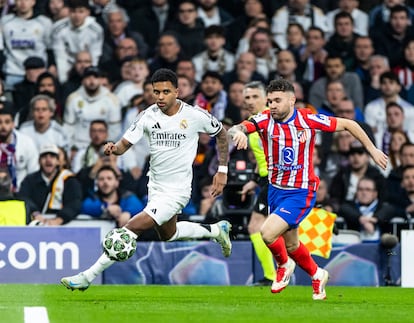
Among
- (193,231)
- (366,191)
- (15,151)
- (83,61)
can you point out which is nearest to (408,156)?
(366,191)

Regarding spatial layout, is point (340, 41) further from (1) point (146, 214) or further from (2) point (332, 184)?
(1) point (146, 214)

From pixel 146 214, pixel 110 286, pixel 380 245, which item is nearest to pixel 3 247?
pixel 110 286

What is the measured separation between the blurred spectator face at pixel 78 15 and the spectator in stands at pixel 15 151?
2.20 m

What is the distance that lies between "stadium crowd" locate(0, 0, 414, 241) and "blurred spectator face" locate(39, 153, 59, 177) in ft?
0.04

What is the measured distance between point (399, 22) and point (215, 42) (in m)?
3.01

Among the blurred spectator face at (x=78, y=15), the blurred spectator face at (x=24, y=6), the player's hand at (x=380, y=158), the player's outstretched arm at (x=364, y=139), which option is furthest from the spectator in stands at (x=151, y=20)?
the player's hand at (x=380, y=158)

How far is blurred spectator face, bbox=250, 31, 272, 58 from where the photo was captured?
19891 millimetres

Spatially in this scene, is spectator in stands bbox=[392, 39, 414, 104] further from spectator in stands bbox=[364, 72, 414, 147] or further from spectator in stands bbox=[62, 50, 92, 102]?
spectator in stands bbox=[62, 50, 92, 102]

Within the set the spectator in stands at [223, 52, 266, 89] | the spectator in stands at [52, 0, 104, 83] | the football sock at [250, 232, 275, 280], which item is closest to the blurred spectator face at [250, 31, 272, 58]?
the spectator in stands at [223, 52, 266, 89]

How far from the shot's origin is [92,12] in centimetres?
2048

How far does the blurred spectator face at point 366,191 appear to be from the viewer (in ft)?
56.6

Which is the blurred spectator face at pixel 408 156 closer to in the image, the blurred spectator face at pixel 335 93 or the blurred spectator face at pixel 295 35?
the blurred spectator face at pixel 335 93

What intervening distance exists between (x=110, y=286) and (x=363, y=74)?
674cm

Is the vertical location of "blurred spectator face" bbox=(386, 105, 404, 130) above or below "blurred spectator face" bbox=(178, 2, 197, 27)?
below
